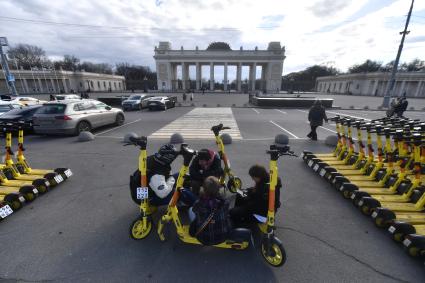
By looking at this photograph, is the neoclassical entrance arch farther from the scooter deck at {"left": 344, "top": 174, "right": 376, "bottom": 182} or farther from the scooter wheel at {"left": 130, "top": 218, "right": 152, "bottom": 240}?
the scooter wheel at {"left": 130, "top": 218, "right": 152, "bottom": 240}

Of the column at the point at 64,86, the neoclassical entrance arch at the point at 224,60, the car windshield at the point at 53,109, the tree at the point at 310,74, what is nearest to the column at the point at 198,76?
the neoclassical entrance arch at the point at 224,60

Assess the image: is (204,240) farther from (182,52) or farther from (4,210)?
(182,52)

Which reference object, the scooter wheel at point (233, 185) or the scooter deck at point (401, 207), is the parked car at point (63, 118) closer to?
the scooter wheel at point (233, 185)

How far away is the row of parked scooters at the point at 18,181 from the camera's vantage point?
358 centimetres

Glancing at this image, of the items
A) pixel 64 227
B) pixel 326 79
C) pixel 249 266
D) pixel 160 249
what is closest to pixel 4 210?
pixel 64 227

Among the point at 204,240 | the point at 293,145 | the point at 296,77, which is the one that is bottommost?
the point at 293,145

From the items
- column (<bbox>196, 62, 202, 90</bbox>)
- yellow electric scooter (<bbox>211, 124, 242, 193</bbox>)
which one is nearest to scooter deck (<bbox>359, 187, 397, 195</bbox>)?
yellow electric scooter (<bbox>211, 124, 242, 193</bbox>)

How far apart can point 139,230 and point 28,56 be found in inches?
4311

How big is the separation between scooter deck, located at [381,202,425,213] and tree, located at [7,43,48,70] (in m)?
103

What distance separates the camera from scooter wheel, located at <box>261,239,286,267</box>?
8.08 ft

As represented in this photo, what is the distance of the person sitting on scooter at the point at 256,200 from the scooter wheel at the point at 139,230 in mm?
1307

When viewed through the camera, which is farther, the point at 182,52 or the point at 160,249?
the point at 182,52

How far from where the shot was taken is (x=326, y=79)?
294ft

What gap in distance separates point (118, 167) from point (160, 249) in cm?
370
